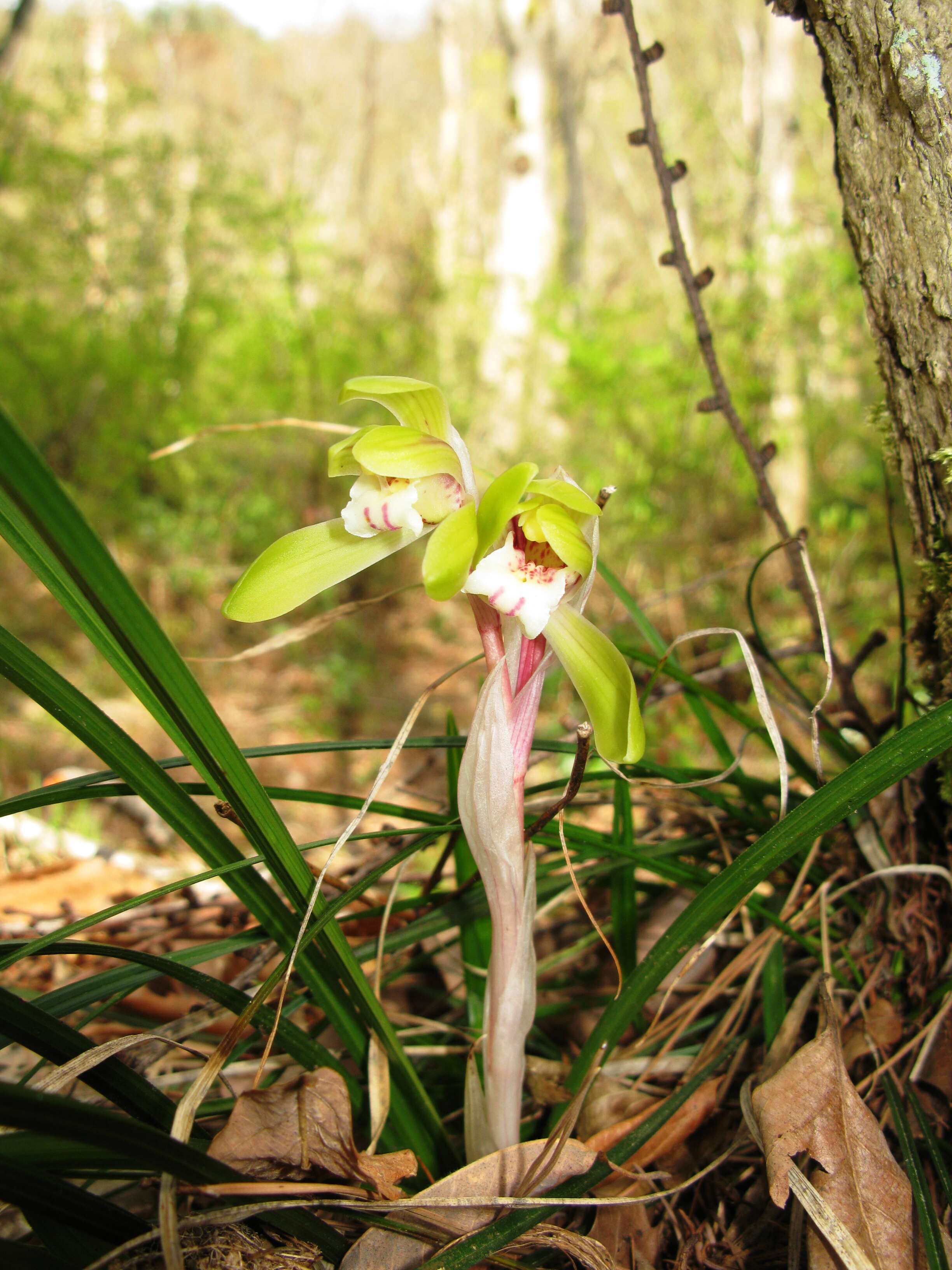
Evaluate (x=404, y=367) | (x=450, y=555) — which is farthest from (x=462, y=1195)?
(x=404, y=367)

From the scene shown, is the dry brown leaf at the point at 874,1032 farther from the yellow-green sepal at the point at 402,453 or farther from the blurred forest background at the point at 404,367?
the blurred forest background at the point at 404,367

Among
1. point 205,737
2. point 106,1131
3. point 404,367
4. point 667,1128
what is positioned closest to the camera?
point 106,1131

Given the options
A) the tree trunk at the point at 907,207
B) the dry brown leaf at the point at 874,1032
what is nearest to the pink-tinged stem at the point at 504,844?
the dry brown leaf at the point at 874,1032

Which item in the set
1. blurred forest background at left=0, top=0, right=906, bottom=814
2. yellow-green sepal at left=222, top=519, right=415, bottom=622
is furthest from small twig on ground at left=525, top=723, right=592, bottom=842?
blurred forest background at left=0, top=0, right=906, bottom=814

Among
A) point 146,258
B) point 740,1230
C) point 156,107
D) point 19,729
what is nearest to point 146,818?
point 19,729

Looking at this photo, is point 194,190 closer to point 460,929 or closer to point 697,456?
point 697,456

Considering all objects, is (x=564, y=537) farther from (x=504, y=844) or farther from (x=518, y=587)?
(x=504, y=844)
